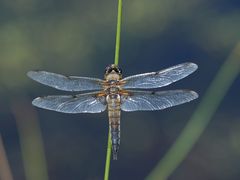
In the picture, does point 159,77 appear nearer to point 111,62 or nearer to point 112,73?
point 112,73

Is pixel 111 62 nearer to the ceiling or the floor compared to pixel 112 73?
nearer to the floor

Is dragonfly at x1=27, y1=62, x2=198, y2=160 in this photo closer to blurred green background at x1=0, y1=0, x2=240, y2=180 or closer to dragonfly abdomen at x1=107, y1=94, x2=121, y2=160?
dragonfly abdomen at x1=107, y1=94, x2=121, y2=160

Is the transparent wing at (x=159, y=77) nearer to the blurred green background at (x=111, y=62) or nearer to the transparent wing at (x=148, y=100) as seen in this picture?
the transparent wing at (x=148, y=100)

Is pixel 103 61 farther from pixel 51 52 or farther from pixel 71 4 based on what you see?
pixel 71 4

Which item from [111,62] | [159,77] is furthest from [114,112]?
[111,62]

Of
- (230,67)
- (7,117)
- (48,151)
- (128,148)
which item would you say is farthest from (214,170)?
(230,67)

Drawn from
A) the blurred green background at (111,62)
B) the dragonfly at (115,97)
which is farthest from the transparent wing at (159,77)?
the blurred green background at (111,62)

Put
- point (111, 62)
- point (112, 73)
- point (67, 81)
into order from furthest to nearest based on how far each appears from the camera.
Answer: point (111, 62) < point (67, 81) < point (112, 73)
